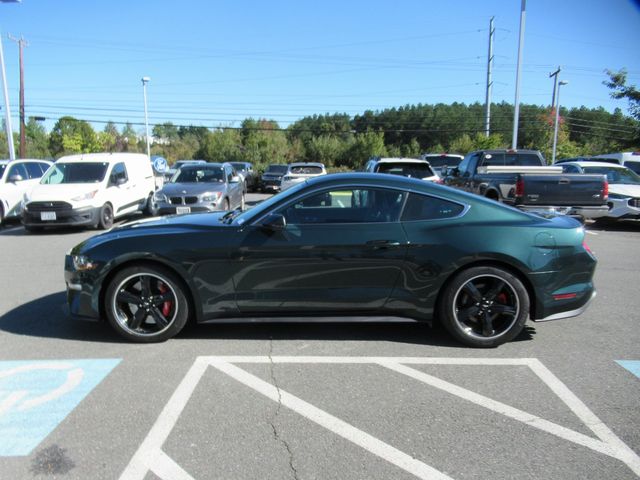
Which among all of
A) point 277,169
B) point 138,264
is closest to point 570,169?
point 138,264

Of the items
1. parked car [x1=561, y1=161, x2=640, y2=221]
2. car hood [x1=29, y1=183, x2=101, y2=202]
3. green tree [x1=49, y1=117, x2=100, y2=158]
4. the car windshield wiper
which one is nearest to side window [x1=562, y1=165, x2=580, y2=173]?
parked car [x1=561, y1=161, x2=640, y2=221]

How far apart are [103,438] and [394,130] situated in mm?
84126

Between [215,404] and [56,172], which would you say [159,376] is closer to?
[215,404]

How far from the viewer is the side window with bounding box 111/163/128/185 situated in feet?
39.6

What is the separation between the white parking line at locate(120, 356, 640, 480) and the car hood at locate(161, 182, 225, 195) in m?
8.10

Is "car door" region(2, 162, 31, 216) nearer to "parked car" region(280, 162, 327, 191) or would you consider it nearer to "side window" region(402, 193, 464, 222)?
"parked car" region(280, 162, 327, 191)

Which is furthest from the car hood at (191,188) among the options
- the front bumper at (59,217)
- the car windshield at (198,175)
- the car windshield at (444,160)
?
the car windshield at (444,160)

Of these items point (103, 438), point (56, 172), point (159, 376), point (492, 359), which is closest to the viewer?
point (103, 438)

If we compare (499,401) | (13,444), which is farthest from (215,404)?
(499,401)

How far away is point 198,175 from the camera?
498 inches

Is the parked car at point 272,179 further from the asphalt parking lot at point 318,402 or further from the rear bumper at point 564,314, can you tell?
the rear bumper at point 564,314

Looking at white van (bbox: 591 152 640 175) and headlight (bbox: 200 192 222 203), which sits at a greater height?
white van (bbox: 591 152 640 175)

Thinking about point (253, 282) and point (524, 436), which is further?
point (253, 282)

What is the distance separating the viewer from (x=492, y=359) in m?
3.90
